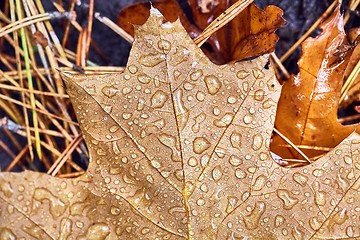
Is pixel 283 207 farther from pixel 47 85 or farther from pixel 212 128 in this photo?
pixel 47 85

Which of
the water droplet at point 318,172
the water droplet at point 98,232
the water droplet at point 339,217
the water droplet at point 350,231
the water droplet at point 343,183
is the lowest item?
the water droplet at point 350,231

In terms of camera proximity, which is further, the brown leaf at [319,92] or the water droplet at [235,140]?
the brown leaf at [319,92]

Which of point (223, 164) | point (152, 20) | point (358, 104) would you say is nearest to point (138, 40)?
point (152, 20)

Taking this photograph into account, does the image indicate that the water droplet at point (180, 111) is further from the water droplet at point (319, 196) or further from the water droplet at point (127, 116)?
the water droplet at point (319, 196)

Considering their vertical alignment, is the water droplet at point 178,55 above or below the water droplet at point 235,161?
above

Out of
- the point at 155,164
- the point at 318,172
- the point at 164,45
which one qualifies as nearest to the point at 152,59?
the point at 164,45

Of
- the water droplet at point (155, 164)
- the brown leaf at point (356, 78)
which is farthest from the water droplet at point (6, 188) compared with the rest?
the brown leaf at point (356, 78)

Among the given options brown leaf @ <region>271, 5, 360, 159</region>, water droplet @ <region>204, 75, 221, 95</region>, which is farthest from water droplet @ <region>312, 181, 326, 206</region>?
water droplet @ <region>204, 75, 221, 95</region>
